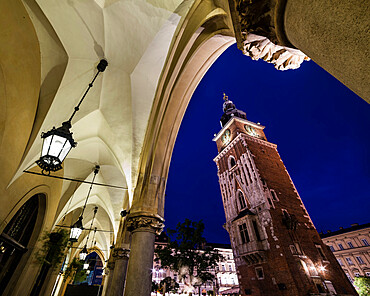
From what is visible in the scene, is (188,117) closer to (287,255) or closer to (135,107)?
(287,255)

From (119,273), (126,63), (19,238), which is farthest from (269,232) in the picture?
(126,63)

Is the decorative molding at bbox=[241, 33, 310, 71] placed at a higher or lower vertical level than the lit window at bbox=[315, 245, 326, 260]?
lower

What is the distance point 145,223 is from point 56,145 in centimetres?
269

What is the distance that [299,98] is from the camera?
90312mm

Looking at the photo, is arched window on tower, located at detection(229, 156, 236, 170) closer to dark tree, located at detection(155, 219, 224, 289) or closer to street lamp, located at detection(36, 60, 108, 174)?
dark tree, located at detection(155, 219, 224, 289)

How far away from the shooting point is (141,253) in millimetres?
4332

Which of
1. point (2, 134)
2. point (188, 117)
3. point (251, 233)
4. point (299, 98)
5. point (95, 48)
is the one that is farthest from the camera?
point (188, 117)

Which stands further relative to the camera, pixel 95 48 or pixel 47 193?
pixel 47 193

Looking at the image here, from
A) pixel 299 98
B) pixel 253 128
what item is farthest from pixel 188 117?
pixel 253 128

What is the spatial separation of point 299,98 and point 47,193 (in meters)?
105

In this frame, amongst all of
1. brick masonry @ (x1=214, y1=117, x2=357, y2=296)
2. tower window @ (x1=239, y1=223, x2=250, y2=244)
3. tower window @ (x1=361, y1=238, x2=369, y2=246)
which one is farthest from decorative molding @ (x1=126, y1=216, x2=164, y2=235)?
tower window @ (x1=361, y1=238, x2=369, y2=246)

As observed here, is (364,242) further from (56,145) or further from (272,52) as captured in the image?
(56,145)

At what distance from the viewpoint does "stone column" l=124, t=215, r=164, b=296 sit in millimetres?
4051

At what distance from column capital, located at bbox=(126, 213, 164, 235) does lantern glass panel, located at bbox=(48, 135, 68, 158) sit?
7.98ft
